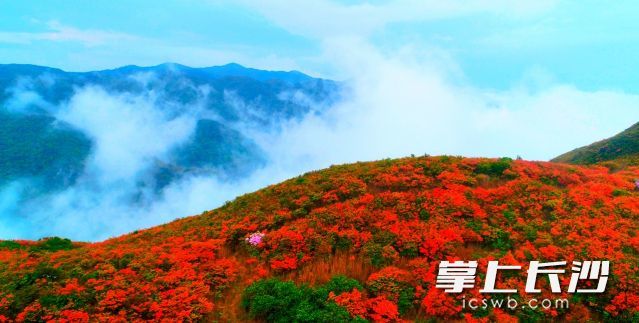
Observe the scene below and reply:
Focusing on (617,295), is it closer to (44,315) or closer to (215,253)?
(215,253)

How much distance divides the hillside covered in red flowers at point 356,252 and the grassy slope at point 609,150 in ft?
53.0

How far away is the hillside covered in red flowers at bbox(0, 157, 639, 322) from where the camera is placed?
12.6 m

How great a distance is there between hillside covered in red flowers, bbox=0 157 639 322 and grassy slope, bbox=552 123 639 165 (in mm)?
16162

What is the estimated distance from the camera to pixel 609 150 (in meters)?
39.6

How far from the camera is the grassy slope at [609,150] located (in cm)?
3675

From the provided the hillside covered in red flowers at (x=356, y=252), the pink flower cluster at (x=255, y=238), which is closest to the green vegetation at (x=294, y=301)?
the hillside covered in red flowers at (x=356, y=252)

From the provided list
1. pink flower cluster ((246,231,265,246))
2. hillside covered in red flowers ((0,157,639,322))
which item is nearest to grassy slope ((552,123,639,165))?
hillside covered in red flowers ((0,157,639,322))

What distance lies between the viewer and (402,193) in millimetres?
20344

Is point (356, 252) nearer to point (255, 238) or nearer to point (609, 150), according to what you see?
point (255, 238)

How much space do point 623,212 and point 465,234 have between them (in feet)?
25.0

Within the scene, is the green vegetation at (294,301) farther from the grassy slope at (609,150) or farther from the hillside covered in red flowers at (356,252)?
the grassy slope at (609,150)

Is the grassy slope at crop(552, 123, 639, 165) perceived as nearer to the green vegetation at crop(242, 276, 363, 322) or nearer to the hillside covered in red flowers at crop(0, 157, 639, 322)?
the hillside covered in red flowers at crop(0, 157, 639, 322)

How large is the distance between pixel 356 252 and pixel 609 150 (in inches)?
1441

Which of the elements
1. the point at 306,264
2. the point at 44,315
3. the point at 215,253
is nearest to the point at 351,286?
the point at 306,264
